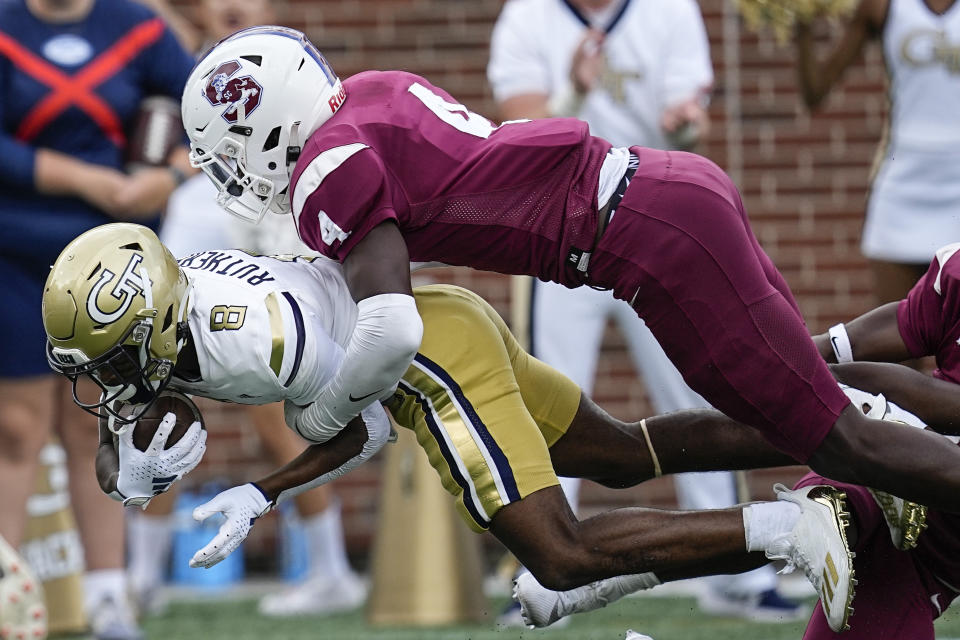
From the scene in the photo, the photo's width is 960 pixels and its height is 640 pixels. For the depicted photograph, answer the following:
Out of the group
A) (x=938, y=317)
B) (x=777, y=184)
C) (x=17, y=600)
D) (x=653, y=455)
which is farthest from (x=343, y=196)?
(x=777, y=184)

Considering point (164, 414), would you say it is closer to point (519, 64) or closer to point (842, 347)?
point (842, 347)

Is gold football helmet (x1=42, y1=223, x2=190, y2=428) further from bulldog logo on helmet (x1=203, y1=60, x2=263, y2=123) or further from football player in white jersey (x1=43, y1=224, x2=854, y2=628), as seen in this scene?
bulldog logo on helmet (x1=203, y1=60, x2=263, y2=123)

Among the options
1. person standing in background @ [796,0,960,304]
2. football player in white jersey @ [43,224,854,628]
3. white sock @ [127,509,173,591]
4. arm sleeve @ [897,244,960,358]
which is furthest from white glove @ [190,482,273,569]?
person standing in background @ [796,0,960,304]

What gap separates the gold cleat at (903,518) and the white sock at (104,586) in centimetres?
291

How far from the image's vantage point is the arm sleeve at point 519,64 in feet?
20.0

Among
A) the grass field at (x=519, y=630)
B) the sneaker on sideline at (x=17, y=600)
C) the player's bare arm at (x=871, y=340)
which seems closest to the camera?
the player's bare arm at (x=871, y=340)

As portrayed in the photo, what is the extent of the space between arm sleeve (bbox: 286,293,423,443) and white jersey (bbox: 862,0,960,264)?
9.25 feet

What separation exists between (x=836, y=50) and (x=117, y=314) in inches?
141

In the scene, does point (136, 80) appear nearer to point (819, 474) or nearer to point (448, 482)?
point (448, 482)

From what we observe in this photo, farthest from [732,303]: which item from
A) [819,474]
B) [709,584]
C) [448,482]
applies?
[709,584]

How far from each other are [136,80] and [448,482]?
8.79 ft

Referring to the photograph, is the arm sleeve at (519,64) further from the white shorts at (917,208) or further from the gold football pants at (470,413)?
the gold football pants at (470,413)

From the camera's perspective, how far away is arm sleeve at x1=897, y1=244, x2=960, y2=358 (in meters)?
4.02

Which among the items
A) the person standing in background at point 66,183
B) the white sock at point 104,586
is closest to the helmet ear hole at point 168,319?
the person standing in background at point 66,183
